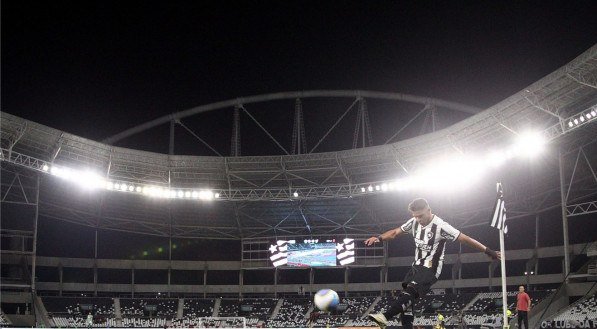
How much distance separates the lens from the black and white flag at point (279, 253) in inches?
1854

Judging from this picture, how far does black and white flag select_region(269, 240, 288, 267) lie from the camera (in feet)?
155

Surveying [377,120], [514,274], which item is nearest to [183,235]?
[377,120]

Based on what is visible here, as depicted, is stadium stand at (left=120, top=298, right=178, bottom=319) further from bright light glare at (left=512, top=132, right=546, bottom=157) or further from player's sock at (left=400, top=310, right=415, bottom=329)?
player's sock at (left=400, top=310, right=415, bottom=329)

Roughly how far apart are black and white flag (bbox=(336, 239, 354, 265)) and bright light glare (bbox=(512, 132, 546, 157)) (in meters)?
17.9

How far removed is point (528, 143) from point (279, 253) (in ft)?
76.0

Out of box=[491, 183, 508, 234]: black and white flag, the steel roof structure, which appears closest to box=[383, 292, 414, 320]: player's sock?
box=[491, 183, 508, 234]: black and white flag

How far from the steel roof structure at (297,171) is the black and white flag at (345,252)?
1.60 m

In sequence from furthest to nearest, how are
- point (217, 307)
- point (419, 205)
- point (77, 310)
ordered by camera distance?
point (217, 307) < point (77, 310) < point (419, 205)

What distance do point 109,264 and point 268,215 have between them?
13149mm

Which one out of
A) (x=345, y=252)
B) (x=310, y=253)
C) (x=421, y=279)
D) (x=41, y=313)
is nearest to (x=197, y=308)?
(x=310, y=253)

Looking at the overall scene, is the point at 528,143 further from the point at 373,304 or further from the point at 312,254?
the point at 312,254

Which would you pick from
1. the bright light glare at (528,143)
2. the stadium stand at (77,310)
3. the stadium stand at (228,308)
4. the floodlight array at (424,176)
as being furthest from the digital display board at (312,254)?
the bright light glare at (528,143)

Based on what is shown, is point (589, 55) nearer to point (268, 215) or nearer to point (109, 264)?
point (268, 215)

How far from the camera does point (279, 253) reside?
155 feet
